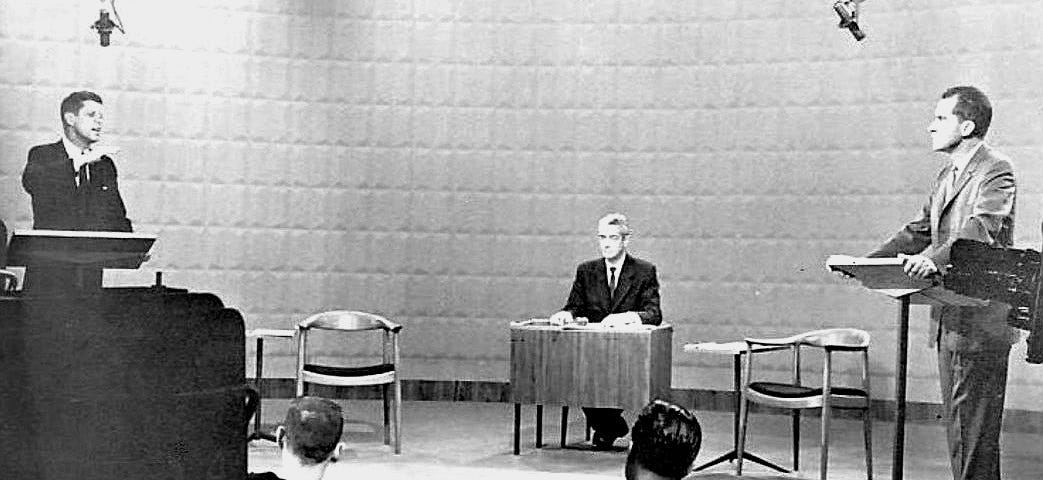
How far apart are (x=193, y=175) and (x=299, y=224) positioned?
0.75 meters

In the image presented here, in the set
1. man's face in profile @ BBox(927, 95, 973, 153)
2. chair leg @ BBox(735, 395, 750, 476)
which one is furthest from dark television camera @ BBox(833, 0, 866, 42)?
man's face in profile @ BBox(927, 95, 973, 153)

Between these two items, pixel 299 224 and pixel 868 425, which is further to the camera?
pixel 299 224

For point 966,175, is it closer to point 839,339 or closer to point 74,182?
point 839,339

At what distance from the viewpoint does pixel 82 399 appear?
1.09 metres

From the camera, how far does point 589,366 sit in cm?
566

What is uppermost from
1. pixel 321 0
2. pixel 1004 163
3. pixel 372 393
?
pixel 321 0

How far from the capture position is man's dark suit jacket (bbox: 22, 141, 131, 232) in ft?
16.7

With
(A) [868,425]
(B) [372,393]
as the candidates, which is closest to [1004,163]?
(A) [868,425]

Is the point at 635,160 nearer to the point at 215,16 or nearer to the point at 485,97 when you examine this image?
the point at 485,97

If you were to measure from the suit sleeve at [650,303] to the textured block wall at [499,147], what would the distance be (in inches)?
72.8

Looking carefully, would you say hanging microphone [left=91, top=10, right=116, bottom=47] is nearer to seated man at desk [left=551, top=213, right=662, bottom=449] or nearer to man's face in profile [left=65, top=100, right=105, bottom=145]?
man's face in profile [left=65, top=100, right=105, bottom=145]

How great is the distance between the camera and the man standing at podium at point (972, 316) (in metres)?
4.11

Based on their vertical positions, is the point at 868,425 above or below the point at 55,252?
below

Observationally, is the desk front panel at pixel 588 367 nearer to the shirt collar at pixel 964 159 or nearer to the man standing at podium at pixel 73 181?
the shirt collar at pixel 964 159
